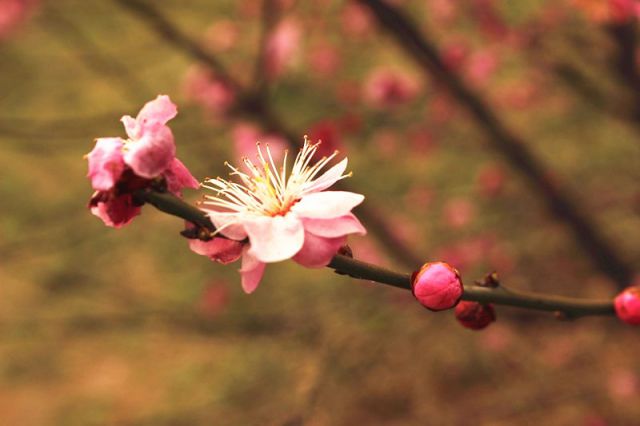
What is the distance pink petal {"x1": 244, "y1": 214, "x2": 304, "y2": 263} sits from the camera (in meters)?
0.47

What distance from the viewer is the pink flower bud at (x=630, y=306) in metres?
0.60

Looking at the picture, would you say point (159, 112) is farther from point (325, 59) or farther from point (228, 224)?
point (325, 59)

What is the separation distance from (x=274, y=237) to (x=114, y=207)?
127 mm

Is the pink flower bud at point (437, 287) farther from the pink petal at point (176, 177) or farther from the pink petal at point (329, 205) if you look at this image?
the pink petal at point (176, 177)

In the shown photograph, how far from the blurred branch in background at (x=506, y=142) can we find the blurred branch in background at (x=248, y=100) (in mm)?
321

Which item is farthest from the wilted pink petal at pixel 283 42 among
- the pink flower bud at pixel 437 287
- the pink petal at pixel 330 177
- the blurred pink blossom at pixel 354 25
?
the pink flower bud at pixel 437 287

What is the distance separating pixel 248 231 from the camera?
19.0 inches

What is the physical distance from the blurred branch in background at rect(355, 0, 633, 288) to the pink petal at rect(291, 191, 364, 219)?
78cm

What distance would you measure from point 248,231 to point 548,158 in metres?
2.43

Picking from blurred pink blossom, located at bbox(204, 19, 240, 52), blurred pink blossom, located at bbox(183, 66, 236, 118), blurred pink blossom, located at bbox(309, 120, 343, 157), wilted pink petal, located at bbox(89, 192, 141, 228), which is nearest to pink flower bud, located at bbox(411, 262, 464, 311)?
wilted pink petal, located at bbox(89, 192, 141, 228)

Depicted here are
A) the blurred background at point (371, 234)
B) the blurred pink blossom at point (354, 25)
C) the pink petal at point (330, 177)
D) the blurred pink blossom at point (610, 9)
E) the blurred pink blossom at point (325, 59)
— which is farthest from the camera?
the blurred pink blossom at point (325, 59)

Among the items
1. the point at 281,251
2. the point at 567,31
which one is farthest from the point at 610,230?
the point at 281,251

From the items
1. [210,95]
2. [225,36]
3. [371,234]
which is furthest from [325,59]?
[371,234]

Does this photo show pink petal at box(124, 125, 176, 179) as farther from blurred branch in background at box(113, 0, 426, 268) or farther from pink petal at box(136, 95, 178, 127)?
blurred branch in background at box(113, 0, 426, 268)
